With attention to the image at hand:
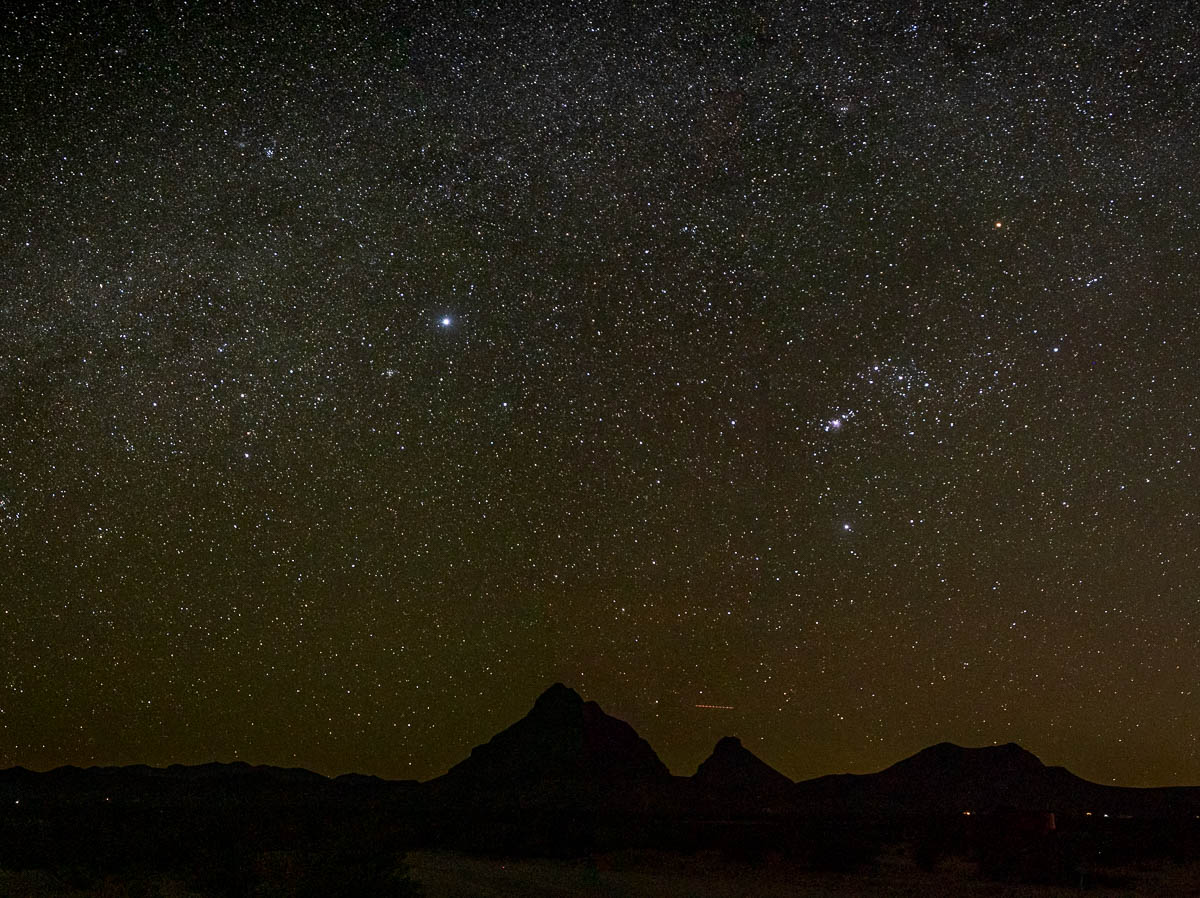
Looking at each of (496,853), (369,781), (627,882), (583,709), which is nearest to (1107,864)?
(627,882)

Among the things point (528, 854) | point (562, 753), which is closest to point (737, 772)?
point (562, 753)

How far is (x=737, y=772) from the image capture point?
452 feet

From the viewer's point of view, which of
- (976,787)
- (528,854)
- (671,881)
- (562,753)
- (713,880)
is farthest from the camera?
(562,753)

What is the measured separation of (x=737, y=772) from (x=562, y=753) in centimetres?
2518

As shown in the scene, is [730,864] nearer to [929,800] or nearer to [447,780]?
[447,780]

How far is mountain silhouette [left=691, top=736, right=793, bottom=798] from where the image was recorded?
127312 millimetres

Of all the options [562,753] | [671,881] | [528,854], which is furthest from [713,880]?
[562,753]

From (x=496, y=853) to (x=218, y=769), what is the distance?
10368 cm

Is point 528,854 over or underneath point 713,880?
over

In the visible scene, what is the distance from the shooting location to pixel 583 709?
14438cm

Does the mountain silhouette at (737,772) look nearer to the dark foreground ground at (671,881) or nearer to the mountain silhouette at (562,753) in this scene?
the mountain silhouette at (562,753)

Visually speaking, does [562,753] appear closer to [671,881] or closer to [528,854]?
[528,854]

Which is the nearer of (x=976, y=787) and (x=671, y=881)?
(x=671, y=881)

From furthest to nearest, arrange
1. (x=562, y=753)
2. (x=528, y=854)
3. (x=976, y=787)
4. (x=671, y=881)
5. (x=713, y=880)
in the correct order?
1. (x=562, y=753)
2. (x=976, y=787)
3. (x=528, y=854)
4. (x=713, y=880)
5. (x=671, y=881)
